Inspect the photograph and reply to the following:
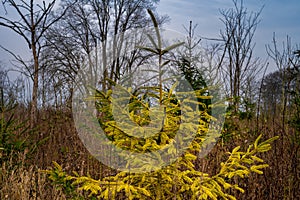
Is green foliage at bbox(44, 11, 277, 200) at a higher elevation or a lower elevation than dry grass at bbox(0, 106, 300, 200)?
higher

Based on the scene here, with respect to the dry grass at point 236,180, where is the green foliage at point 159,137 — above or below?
above

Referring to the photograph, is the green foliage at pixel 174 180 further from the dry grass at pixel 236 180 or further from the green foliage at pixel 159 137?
the dry grass at pixel 236 180

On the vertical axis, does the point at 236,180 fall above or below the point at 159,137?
below

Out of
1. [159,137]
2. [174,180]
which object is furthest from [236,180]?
[159,137]

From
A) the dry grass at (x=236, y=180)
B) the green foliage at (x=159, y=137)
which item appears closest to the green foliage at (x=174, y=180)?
the green foliage at (x=159, y=137)

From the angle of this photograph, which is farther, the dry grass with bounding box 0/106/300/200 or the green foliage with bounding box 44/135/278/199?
the dry grass with bounding box 0/106/300/200

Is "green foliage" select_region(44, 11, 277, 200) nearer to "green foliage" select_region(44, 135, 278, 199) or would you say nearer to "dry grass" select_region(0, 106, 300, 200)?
"green foliage" select_region(44, 135, 278, 199)

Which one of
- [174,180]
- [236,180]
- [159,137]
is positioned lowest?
[236,180]

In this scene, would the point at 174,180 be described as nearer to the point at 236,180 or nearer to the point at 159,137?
the point at 159,137

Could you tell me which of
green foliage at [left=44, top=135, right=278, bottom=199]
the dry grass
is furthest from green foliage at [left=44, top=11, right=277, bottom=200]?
the dry grass

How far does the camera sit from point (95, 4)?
2048 cm

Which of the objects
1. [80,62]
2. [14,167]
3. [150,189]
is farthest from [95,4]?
[150,189]

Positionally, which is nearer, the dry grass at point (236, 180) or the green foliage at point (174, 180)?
the green foliage at point (174, 180)

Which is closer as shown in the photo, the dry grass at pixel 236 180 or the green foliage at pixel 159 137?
the green foliage at pixel 159 137
